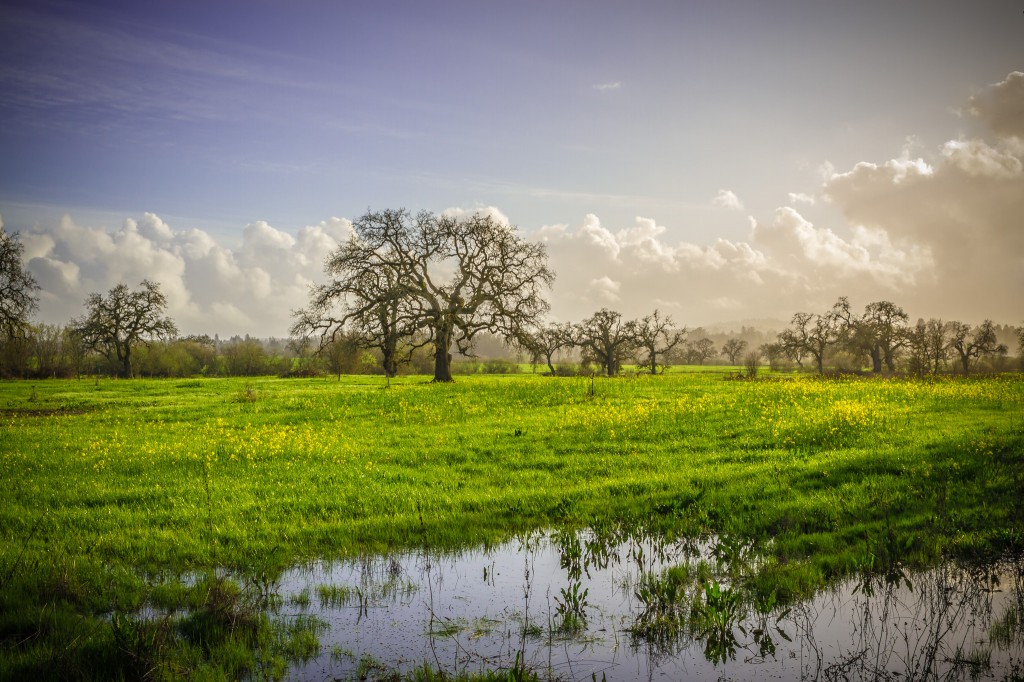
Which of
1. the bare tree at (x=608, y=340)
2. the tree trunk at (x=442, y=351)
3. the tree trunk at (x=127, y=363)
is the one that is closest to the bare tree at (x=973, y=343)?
the bare tree at (x=608, y=340)

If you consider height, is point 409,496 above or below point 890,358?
below

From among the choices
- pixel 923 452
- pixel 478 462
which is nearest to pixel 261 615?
pixel 478 462

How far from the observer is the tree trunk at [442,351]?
39.9m

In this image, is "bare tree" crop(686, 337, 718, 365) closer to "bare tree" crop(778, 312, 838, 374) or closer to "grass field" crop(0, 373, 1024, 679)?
"bare tree" crop(778, 312, 838, 374)

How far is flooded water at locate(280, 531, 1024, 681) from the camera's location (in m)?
5.43

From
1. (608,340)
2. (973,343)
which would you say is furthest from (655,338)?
(973,343)

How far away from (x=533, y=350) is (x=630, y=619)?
35.4 meters

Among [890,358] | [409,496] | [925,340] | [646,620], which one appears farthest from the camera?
[890,358]

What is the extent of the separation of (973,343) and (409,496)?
85.0m

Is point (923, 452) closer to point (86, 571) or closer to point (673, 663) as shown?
point (673, 663)

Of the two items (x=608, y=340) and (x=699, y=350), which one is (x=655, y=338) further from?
(x=699, y=350)

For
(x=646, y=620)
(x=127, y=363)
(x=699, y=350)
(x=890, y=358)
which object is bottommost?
(x=646, y=620)

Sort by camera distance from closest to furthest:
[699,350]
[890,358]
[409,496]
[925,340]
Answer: [409,496] → [925,340] → [890,358] → [699,350]

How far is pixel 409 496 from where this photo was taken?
38.9 feet
